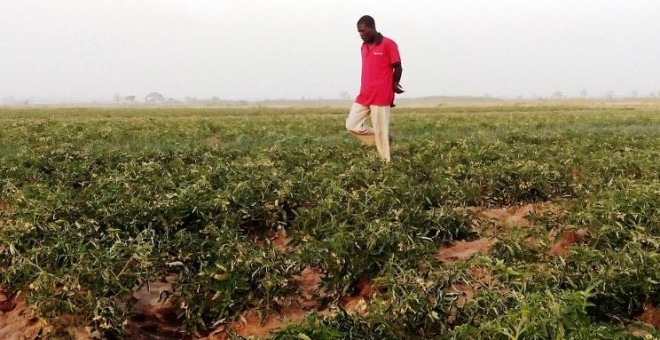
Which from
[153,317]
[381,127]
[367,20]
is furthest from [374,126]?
[153,317]

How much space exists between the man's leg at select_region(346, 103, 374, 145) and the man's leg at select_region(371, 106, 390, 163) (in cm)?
24

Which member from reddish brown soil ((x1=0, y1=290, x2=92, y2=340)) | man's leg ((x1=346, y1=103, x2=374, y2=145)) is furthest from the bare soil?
man's leg ((x1=346, y1=103, x2=374, y2=145))

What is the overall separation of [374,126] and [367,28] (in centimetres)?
139

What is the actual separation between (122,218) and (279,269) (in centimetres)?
156

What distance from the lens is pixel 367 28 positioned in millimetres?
7496

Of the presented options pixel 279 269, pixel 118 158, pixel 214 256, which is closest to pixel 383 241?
pixel 279 269

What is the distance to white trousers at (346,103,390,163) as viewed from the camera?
7844 mm

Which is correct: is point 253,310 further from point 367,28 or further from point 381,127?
point 367,28

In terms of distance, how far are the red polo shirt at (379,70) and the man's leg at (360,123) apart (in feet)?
0.51

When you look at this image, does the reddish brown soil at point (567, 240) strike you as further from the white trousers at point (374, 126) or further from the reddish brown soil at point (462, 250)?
the white trousers at point (374, 126)

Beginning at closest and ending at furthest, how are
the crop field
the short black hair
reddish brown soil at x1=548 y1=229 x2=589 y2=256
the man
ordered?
the crop field < reddish brown soil at x1=548 y1=229 x2=589 y2=256 < the short black hair < the man

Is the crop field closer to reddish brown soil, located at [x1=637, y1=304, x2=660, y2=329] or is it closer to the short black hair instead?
reddish brown soil, located at [x1=637, y1=304, x2=660, y2=329]

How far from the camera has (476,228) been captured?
474 centimetres

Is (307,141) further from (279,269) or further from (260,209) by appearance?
(279,269)
